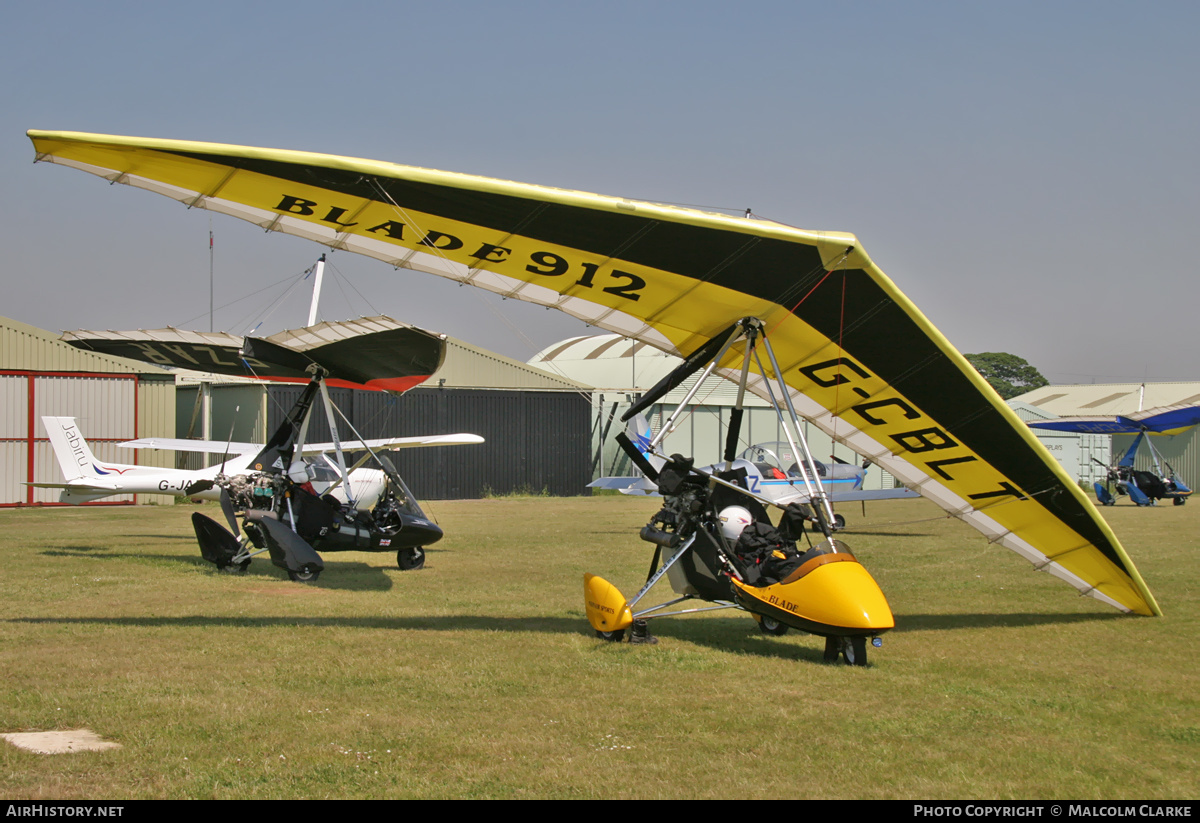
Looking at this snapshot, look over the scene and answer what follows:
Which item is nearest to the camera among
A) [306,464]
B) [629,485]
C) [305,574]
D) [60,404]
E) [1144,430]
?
[305,574]

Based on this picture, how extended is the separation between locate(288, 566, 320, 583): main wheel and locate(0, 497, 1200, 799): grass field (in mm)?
184

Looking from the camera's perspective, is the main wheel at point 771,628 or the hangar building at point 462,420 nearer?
the main wheel at point 771,628

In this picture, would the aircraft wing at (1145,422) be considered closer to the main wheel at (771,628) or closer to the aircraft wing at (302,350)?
the aircraft wing at (302,350)

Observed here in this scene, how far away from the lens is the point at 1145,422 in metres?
32.6

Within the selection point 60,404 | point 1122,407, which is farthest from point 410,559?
point 1122,407

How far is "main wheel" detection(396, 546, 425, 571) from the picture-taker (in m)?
14.7

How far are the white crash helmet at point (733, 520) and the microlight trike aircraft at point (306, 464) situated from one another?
442cm

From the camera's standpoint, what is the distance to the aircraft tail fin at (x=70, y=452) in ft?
71.2

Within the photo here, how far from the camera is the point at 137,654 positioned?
805cm

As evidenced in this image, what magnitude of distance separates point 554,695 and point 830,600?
229cm

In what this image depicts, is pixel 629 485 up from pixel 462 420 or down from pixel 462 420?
down

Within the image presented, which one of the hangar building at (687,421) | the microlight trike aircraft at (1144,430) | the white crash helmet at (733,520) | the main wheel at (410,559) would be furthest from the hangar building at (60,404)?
the microlight trike aircraft at (1144,430)

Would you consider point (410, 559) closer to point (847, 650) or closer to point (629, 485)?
point (847, 650)

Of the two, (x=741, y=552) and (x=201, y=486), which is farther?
(x=201, y=486)
